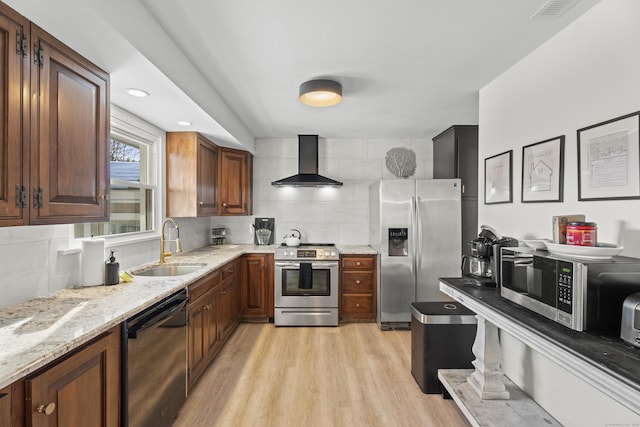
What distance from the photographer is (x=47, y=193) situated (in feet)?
4.63

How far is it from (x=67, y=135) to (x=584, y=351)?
226 cm

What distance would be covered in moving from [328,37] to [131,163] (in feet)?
6.89

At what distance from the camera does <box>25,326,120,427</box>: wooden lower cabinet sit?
3.43 feet

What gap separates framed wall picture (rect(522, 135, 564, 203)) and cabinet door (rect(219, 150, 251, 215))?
3.26 m

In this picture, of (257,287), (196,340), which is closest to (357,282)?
(257,287)

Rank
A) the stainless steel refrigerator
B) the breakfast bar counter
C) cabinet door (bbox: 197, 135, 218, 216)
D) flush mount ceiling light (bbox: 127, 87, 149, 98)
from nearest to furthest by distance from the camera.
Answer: the breakfast bar counter → flush mount ceiling light (bbox: 127, 87, 149, 98) → cabinet door (bbox: 197, 135, 218, 216) → the stainless steel refrigerator

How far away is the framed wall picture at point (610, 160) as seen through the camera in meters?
1.43

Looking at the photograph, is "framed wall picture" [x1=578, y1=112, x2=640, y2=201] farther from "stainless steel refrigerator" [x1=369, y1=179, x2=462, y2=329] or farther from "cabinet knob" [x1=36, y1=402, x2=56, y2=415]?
"cabinet knob" [x1=36, y1=402, x2=56, y2=415]

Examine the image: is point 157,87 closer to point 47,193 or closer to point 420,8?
point 47,193

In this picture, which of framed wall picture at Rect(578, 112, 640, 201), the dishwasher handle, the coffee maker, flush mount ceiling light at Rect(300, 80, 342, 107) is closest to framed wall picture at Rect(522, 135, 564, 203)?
framed wall picture at Rect(578, 112, 640, 201)

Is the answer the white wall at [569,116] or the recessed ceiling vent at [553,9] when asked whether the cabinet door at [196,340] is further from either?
the recessed ceiling vent at [553,9]

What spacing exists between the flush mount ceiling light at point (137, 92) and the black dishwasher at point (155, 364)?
1366 millimetres

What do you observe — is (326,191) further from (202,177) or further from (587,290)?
(587,290)

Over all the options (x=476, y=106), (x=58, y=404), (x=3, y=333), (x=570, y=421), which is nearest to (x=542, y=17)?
(x=476, y=106)
